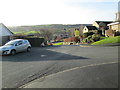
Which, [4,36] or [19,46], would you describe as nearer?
[19,46]

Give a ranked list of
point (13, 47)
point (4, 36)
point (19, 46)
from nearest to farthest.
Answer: point (13, 47)
point (19, 46)
point (4, 36)

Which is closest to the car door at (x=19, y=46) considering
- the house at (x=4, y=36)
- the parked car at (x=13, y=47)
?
the parked car at (x=13, y=47)

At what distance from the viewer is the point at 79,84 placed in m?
4.22

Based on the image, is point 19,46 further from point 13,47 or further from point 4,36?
point 4,36

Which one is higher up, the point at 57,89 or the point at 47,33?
the point at 47,33

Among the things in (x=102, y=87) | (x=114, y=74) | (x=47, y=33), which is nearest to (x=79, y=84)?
(x=102, y=87)

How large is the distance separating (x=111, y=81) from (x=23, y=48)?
399 inches

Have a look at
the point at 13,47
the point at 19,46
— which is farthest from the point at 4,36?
the point at 13,47

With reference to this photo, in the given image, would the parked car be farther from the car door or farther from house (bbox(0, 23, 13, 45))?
house (bbox(0, 23, 13, 45))

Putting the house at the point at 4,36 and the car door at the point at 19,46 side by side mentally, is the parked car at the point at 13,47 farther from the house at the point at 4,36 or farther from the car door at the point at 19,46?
the house at the point at 4,36

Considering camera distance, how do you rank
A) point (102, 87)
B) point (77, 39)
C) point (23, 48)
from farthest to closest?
point (77, 39), point (23, 48), point (102, 87)

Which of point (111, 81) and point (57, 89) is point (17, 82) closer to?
point (57, 89)

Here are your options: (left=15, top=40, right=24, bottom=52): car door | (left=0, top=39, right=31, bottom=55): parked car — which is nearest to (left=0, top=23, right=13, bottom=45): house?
(left=0, top=39, right=31, bottom=55): parked car

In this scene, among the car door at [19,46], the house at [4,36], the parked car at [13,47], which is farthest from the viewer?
the house at [4,36]
